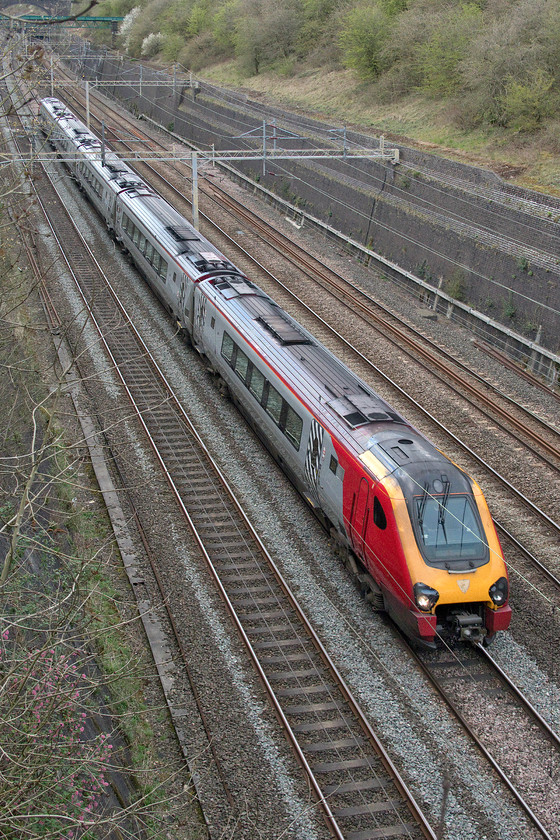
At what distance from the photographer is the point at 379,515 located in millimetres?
10578

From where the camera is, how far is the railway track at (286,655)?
27.2 ft

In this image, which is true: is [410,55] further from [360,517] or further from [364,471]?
[360,517]

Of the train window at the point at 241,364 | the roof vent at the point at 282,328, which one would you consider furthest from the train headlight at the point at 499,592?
the train window at the point at 241,364

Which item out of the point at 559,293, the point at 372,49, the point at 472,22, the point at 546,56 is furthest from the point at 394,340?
the point at 372,49

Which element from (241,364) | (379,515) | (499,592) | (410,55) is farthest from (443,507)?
(410,55)

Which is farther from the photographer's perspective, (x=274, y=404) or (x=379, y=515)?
(x=274, y=404)

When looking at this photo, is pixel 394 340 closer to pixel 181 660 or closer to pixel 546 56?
pixel 181 660

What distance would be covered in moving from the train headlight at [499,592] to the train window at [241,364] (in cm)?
713

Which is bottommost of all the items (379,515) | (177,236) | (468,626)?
(468,626)

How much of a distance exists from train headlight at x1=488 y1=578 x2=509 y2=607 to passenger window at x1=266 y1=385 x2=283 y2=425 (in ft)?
17.2

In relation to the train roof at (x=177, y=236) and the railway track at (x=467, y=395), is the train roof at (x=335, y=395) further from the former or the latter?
the railway track at (x=467, y=395)

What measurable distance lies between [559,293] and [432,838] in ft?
53.3

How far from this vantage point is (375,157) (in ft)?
90.9

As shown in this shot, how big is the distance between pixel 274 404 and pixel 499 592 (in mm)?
5641
